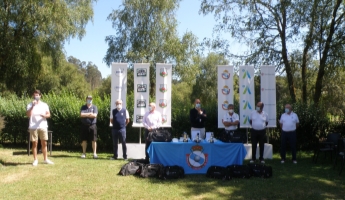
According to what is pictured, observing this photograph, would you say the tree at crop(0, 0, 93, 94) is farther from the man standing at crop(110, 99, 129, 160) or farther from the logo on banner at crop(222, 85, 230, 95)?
the logo on banner at crop(222, 85, 230, 95)

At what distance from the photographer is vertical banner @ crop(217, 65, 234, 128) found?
10.5 m

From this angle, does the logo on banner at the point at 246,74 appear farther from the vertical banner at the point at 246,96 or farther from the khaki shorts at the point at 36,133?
the khaki shorts at the point at 36,133

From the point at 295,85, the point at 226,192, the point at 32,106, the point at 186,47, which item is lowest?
the point at 226,192

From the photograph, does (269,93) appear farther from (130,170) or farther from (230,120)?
(130,170)

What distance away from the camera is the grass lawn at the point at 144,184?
6297mm

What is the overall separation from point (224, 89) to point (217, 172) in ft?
11.7

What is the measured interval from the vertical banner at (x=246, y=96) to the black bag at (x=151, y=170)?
12.9 ft

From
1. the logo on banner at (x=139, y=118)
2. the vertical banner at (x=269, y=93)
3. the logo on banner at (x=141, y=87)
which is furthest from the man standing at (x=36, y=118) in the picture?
the vertical banner at (x=269, y=93)

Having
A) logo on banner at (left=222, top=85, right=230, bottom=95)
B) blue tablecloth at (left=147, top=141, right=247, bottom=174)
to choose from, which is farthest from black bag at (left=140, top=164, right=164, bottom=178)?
logo on banner at (left=222, top=85, right=230, bottom=95)

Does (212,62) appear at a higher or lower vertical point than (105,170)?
higher

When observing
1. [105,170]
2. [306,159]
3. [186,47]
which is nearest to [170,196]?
[105,170]

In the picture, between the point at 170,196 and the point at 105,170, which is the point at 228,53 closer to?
the point at 105,170

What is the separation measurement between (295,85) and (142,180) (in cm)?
1027

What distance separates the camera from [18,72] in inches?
623
